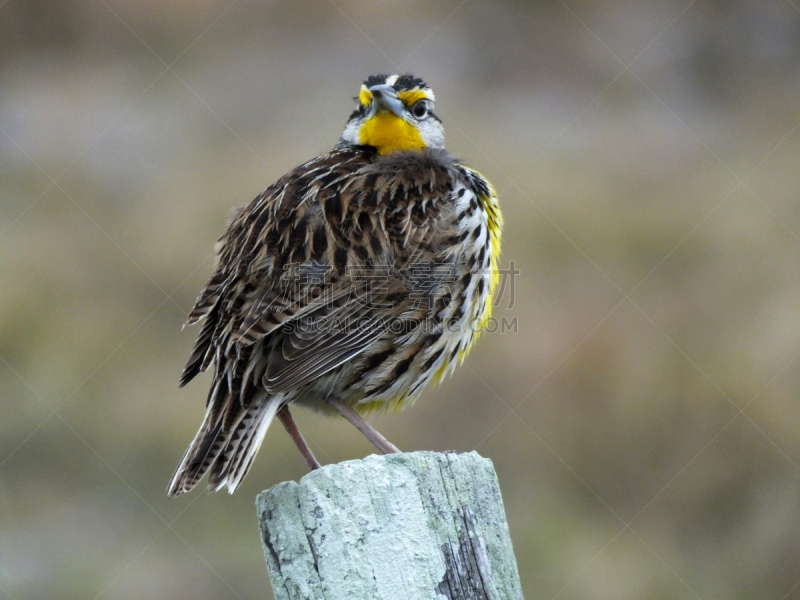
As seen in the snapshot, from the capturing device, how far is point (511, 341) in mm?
7250

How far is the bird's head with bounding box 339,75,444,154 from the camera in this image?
12.4 ft

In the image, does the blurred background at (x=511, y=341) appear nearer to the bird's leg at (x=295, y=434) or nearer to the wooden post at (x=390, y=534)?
the bird's leg at (x=295, y=434)

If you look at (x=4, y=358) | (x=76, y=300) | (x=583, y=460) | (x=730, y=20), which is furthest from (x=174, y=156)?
(x=730, y=20)

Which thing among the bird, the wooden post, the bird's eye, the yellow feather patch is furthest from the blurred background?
the wooden post

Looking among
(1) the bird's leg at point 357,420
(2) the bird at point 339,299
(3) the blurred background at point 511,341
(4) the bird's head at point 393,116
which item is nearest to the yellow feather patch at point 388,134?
(4) the bird's head at point 393,116

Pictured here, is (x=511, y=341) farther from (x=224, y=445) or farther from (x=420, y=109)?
(x=224, y=445)

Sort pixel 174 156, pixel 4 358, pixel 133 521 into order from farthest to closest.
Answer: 1. pixel 174 156
2. pixel 4 358
3. pixel 133 521

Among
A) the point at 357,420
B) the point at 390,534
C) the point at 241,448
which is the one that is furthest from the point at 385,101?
the point at 390,534

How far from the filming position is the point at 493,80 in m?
12.9

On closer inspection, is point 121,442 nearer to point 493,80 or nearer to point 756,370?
point 756,370

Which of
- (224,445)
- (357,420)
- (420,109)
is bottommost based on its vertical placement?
(224,445)

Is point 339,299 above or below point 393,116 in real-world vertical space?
below

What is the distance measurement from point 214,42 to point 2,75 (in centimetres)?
261

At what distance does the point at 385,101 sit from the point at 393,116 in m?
0.08
